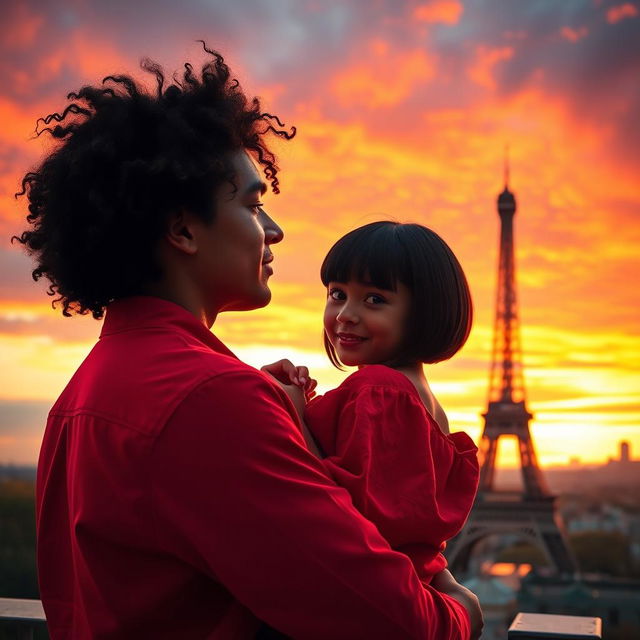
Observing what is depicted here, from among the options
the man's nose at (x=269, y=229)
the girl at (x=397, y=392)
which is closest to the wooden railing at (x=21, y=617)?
the girl at (x=397, y=392)

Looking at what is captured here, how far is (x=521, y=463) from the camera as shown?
119 ft

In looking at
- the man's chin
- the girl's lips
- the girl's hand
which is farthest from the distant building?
the man's chin

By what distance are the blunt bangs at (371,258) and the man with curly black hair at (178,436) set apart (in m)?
0.35

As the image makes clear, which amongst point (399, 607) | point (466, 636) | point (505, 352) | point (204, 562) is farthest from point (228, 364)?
point (505, 352)

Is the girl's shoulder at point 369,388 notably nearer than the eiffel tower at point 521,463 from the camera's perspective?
Yes

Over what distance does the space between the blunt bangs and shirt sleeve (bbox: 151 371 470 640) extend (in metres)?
0.79

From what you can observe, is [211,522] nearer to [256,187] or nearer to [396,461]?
[396,461]

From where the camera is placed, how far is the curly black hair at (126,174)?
1.83 metres

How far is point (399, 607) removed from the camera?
1574 millimetres

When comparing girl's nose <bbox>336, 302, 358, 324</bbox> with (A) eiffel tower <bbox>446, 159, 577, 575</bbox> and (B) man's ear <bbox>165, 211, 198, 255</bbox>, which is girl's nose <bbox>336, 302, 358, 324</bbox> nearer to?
(B) man's ear <bbox>165, 211, 198, 255</bbox>

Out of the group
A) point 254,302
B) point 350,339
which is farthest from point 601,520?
point 254,302

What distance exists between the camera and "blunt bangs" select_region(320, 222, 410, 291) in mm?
2285

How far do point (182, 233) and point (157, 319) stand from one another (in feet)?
0.64

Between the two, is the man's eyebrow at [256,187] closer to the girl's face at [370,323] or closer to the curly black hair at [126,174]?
the curly black hair at [126,174]
